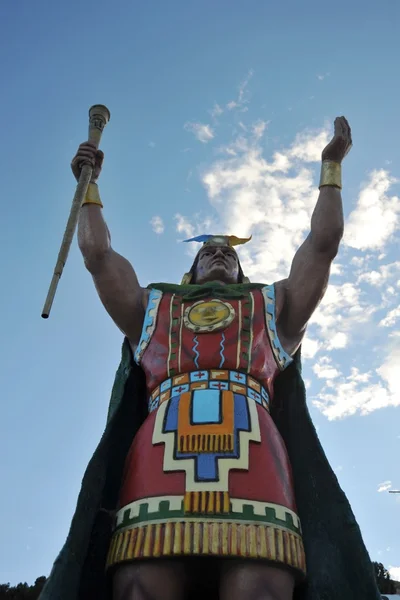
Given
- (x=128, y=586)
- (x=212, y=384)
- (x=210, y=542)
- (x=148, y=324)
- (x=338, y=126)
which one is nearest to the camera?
(x=210, y=542)

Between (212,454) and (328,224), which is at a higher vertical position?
(328,224)

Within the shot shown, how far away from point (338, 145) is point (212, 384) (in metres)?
1.82

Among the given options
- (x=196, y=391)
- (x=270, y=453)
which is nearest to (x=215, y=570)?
(x=270, y=453)

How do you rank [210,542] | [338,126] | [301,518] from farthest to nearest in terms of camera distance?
[338,126], [301,518], [210,542]

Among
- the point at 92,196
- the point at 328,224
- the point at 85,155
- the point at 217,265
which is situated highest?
the point at 85,155

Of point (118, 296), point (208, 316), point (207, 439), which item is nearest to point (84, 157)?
point (118, 296)

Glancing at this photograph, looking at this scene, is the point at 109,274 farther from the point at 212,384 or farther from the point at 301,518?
the point at 301,518

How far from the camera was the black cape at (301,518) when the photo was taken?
10.7 ft

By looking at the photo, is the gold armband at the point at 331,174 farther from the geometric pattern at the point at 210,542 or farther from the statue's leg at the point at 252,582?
the statue's leg at the point at 252,582

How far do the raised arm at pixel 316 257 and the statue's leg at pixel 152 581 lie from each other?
1.72 metres

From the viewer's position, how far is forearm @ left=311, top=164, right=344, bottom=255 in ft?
13.9

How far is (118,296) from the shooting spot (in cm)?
445

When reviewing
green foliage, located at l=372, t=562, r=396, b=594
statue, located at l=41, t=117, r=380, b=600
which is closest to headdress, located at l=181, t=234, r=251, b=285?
statue, located at l=41, t=117, r=380, b=600

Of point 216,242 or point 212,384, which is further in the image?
point 216,242
